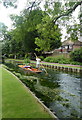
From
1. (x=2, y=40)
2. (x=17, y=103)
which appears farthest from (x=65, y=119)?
(x=2, y=40)

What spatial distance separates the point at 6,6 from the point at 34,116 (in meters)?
6.85

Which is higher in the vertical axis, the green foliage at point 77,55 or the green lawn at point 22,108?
the green foliage at point 77,55

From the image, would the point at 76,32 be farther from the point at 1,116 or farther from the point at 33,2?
the point at 1,116

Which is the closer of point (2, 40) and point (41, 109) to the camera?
point (41, 109)

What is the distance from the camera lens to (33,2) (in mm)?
9039

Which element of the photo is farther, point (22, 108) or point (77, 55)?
point (77, 55)

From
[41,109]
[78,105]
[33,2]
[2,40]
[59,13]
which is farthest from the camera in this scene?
[2,40]

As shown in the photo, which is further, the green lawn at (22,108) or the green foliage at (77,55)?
the green foliage at (77,55)

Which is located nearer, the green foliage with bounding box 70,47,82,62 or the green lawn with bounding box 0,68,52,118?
the green lawn with bounding box 0,68,52,118

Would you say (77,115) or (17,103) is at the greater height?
(17,103)

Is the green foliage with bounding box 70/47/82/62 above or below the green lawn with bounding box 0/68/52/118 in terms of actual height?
above

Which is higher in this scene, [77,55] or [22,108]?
[77,55]

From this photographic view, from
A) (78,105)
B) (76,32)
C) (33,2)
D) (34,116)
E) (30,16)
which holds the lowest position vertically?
(78,105)

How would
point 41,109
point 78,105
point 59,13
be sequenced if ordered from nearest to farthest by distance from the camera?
point 41,109
point 78,105
point 59,13
